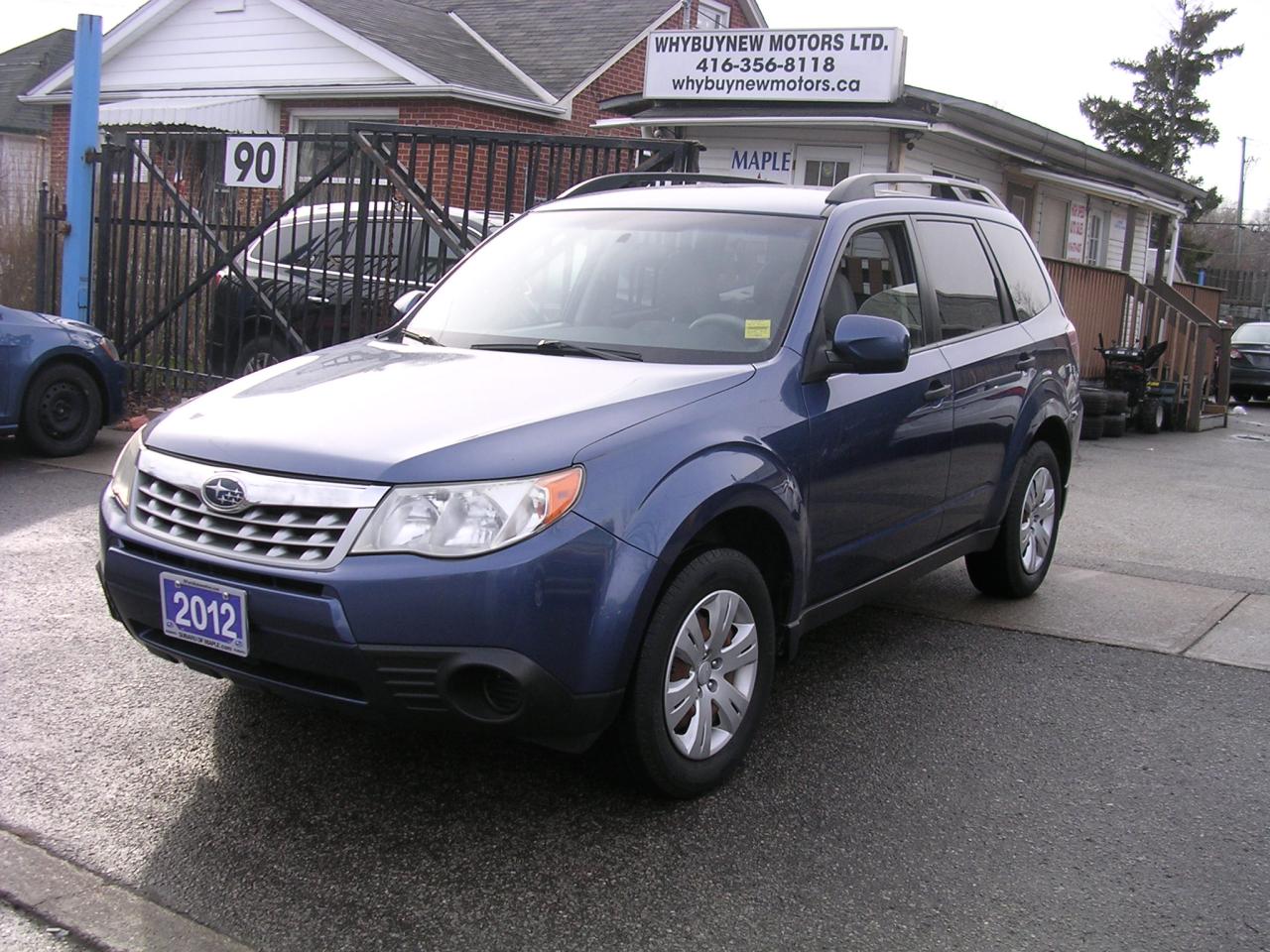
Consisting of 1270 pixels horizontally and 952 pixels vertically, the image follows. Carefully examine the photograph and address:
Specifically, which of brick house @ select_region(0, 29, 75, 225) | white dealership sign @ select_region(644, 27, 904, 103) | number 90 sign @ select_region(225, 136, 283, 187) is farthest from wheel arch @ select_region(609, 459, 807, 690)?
brick house @ select_region(0, 29, 75, 225)

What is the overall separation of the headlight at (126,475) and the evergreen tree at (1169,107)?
5272 centimetres

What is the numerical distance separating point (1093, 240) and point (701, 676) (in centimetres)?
2023

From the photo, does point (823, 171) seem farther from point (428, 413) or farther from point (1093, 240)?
point (428, 413)

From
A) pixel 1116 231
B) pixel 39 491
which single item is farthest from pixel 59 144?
pixel 1116 231

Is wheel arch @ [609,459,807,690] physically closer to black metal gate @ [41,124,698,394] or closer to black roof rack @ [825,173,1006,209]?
black roof rack @ [825,173,1006,209]

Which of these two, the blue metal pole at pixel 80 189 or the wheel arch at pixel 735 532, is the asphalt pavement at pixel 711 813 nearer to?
the wheel arch at pixel 735 532

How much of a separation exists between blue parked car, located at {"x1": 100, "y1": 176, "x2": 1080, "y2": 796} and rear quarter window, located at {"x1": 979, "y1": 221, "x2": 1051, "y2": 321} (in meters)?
0.49

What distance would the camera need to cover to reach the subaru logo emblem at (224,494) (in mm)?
3451

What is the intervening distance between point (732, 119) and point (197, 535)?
13748 mm

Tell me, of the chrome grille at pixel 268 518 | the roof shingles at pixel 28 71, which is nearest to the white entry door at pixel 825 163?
the chrome grille at pixel 268 518

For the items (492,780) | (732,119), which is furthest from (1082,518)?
(732,119)

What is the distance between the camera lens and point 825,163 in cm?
1697

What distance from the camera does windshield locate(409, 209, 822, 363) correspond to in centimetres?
436

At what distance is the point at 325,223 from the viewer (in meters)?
10.0
